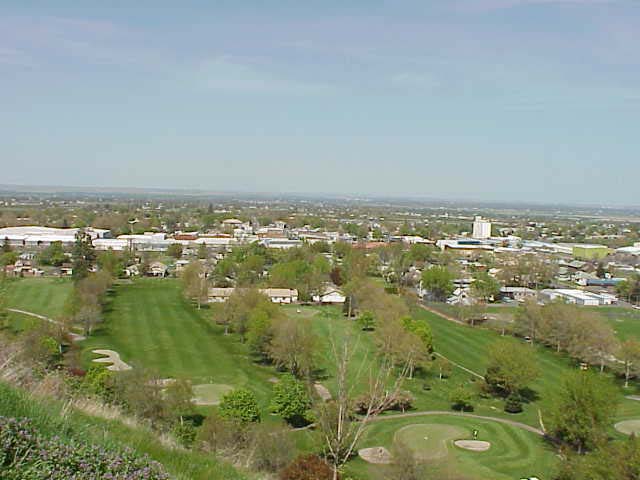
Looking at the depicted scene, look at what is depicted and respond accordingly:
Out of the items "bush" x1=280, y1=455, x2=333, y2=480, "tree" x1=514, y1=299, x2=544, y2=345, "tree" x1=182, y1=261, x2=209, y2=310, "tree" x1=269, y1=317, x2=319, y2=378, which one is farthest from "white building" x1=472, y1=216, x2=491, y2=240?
"bush" x1=280, y1=455, x2=333, y2=480

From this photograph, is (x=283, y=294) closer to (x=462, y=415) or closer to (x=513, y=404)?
(x=513, y=404)

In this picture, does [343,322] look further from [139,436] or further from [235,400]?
[139,436]

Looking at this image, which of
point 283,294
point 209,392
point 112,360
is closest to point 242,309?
point 112,360

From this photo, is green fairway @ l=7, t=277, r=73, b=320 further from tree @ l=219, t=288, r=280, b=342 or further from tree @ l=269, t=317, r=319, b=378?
tree @ l=269, t=317, r=319, b=378

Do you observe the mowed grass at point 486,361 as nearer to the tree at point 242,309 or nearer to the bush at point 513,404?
the bush at point 513,404

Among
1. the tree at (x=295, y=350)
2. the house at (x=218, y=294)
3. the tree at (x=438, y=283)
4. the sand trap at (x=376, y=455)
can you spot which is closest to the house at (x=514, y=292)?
the tree at (x=438, y=283)

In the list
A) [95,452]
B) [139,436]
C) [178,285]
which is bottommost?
[178,285]

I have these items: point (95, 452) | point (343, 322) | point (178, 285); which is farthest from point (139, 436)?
point (178, 285)
